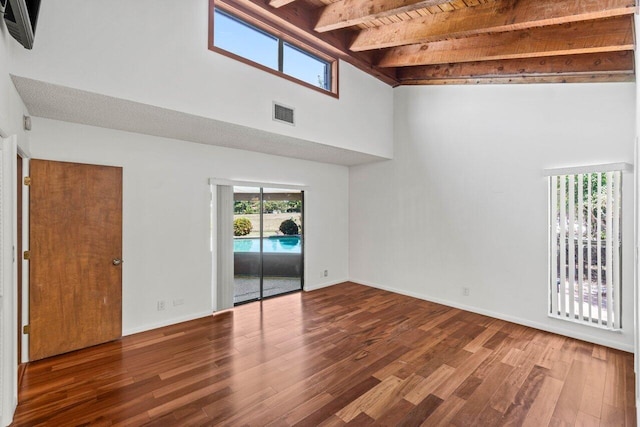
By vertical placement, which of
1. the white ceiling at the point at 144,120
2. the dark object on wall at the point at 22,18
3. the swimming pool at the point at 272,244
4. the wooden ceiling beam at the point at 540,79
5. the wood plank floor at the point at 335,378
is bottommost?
the wood plank floor at the point at 335,378

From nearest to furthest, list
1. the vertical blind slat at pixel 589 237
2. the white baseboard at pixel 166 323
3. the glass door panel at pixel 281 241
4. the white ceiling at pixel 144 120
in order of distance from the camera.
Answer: the white ceiling at pixel 144 120 → the vertical blind slat at pixel 589 237 → the white baseboard at pixel 166 323 → the glass door panel at pixel 281 241

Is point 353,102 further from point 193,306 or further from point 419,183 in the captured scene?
point 193,306

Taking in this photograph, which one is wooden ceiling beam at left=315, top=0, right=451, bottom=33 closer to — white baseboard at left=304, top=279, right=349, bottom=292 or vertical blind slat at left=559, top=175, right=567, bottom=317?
vertical blind slat at left=559, top=175, right=567, bottom=317

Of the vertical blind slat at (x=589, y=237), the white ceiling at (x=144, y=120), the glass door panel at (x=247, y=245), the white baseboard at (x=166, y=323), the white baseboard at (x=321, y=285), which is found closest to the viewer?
the white ceiling at (x=144, y=120)

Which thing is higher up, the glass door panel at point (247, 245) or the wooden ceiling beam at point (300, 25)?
the wooden ceiling beam at point (300, 25)

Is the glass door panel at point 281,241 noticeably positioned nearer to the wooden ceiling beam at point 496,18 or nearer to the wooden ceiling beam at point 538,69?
the wooden ceiling beam at point 496,18

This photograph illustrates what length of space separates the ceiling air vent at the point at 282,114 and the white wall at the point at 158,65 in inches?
2.8

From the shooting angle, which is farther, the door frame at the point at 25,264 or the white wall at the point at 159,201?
the white wall at the point at 159,201

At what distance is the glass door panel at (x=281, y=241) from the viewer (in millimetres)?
5238

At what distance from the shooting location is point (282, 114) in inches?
150

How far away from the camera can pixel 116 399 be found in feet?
8.16

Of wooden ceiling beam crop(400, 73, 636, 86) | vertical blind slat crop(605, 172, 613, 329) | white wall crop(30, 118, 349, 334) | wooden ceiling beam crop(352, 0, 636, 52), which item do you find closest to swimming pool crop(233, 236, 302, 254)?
white wall crop(30, 118, 349, 334)

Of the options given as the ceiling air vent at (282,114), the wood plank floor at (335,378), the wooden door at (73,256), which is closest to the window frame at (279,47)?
the ceiling air vent at (282,114)

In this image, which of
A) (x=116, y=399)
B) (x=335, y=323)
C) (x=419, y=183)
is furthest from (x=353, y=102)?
(x=116, y=399)
